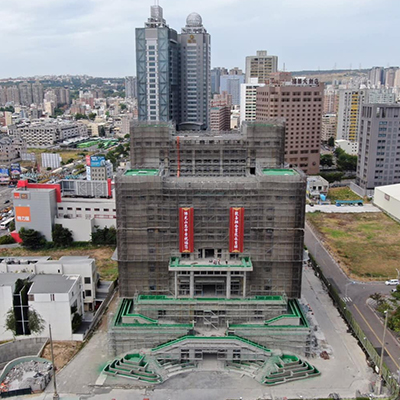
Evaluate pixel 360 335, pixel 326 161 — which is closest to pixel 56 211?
pixel 360 335

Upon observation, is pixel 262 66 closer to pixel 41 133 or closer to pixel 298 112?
pixel 298 112

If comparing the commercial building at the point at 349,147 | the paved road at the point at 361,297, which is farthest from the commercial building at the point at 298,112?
the paved road at the point at 361,297

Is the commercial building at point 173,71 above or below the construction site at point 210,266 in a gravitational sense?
above

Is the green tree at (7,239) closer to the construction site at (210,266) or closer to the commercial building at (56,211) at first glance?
the commercial building at (56,211)

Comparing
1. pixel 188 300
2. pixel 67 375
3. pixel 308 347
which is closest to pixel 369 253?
pixel 308 347

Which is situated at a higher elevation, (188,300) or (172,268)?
(172,268)

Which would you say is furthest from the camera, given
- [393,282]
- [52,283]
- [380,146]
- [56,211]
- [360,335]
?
[380,146]

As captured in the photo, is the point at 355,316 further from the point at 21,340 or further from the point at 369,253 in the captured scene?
the point at 21,340
